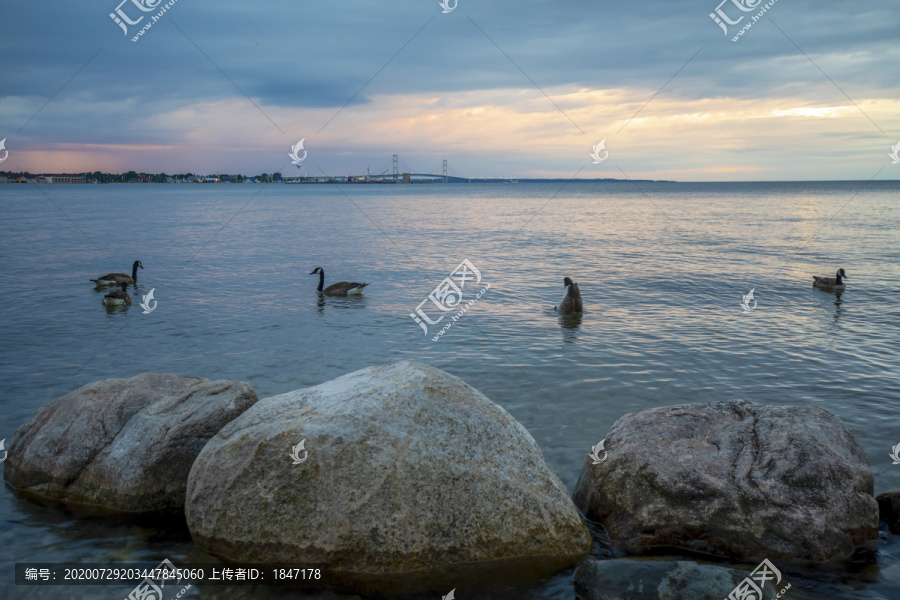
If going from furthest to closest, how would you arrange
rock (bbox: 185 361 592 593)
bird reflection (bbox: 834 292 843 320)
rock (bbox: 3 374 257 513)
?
1. bird reflection (bbox: 834 292 843 320)
2. rock (bbox: 3 374 257 513)
3. rock (bbox: 185 361 592 593)

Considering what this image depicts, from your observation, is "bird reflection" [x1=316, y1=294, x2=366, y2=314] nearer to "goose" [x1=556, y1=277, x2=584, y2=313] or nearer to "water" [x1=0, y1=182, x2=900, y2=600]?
"water" [x1=0, y1=182, x2=900, y2=600]

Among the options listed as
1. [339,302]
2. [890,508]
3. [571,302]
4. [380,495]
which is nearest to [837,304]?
[571,302]

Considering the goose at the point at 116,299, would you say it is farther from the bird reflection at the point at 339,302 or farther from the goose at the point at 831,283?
the goose at the point at 831,283

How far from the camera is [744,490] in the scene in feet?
20.9

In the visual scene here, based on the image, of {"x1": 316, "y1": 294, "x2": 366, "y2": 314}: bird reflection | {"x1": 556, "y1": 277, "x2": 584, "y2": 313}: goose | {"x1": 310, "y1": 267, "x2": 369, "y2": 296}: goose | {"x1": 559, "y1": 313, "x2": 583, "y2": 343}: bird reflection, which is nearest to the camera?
{"x1": 559, "y1": 313, "x2": 583, "y2": 343}: bird reflection

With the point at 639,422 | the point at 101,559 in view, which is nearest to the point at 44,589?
the point at 101,559

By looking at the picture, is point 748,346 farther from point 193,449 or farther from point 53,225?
point 53,225

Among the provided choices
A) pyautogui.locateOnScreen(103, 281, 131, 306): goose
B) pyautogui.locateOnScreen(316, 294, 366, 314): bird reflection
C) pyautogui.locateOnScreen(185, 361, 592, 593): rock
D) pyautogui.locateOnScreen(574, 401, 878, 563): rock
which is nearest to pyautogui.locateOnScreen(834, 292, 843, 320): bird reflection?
pyautogui.locateOnScreen(574, 401, 878, 563): rock

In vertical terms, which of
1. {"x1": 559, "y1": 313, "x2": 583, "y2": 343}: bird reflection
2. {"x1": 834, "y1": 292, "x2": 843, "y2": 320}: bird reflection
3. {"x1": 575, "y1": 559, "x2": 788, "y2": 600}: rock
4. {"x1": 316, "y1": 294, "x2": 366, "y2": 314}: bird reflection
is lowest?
{"x1": 316, "y1": 294, "x2": 366, "y2": 314}: bird reflection

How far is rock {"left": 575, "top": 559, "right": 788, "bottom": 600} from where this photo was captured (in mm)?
5305

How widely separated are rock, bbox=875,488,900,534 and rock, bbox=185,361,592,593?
3642 millimetres

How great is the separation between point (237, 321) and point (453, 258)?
54.6 feet

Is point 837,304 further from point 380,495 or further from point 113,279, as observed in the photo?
point 113,279

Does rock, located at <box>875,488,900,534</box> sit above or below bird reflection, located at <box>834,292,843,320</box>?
below
